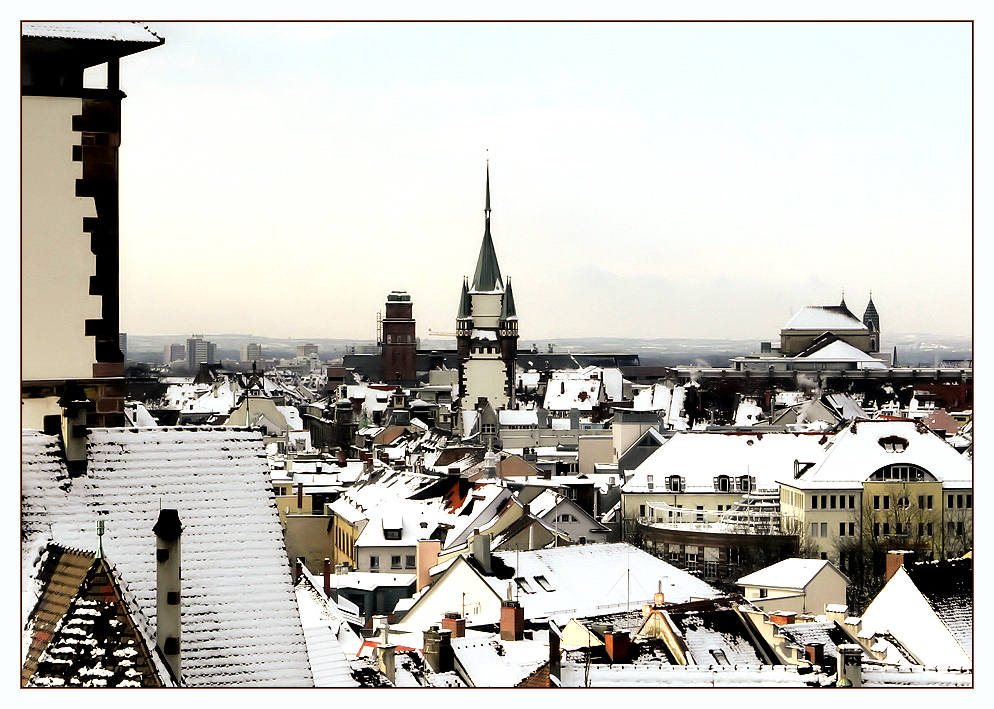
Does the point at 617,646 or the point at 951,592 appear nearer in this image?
the point at 617,646

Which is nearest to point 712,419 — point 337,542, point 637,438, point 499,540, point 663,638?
point 637,438

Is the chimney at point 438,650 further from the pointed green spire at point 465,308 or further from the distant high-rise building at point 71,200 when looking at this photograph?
the pointed green spire at point 465,308

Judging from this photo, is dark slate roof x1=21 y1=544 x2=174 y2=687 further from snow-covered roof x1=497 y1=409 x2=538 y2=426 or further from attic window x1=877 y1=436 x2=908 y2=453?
snow-covered roof x1=497 y1=409 x2=538 y2=426

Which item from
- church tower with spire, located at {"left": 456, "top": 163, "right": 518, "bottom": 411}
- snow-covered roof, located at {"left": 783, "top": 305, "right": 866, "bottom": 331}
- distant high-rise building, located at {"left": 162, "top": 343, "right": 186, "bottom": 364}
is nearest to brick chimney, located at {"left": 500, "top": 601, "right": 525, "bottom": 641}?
distant high-rise building, located at {"left": 162, "top": 343, "right": 186, "bottom": 364}

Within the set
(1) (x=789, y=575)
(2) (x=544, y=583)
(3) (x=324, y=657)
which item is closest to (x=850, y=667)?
(3) (x=324, y=657)

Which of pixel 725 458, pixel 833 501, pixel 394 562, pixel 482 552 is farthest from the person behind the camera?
pixel 725 458

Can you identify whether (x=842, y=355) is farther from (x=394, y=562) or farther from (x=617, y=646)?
(x=617, y=646)

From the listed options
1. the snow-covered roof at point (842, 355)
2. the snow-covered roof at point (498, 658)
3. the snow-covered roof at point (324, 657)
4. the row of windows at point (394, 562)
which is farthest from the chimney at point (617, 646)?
the snow-covered roof at point (842, 355)
